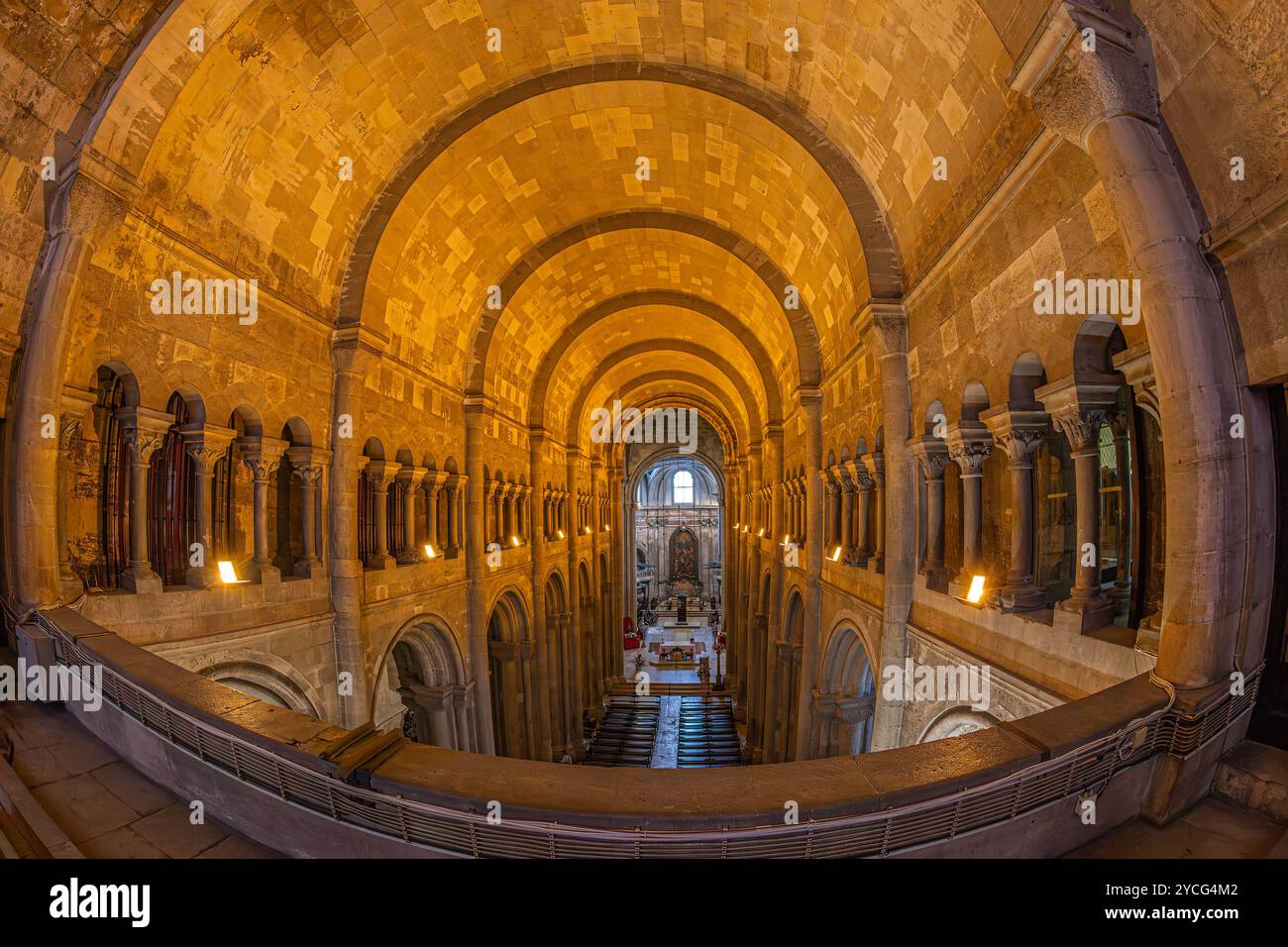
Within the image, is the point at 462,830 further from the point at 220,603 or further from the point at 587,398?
the point at 587,398

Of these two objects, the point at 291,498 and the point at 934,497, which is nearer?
the point at 934,497

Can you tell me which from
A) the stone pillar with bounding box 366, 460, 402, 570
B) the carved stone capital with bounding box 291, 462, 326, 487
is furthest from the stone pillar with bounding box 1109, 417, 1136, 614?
the stone pillar with bounding box 366, 460, 402, 570

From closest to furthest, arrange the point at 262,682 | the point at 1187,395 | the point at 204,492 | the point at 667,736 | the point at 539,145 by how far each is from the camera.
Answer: the point at 1187,395
the point at 204,492
the point at 262,682
the point at 539,145
the point at 667,736

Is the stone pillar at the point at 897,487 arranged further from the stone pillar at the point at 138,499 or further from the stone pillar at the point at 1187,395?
the stone pillar at the point at 138,499

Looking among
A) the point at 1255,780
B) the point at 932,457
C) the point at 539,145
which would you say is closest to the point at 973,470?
the point at 932,457

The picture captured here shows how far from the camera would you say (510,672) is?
690 inches

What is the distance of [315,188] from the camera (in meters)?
8.11

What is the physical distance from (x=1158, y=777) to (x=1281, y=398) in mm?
2225

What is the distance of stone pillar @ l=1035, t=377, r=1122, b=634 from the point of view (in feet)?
14.9

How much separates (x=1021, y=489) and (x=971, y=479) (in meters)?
0.87

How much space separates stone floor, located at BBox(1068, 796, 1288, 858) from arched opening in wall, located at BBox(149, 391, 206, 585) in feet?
28.1

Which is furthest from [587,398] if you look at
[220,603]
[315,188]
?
[220,603]

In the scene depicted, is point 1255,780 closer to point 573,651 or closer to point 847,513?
point 847,513

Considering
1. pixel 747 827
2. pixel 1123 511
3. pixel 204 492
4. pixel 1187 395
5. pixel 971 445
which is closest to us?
pixel 747 827
